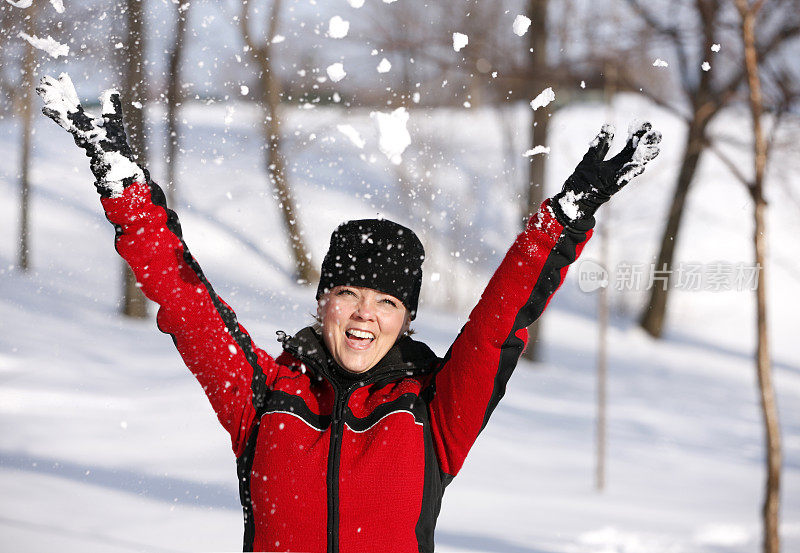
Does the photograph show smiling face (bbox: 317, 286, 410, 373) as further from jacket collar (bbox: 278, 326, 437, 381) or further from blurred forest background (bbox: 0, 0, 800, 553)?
blurred forest background (bbox: 0, 0, 800, 553)

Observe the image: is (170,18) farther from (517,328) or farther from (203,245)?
(517,328)

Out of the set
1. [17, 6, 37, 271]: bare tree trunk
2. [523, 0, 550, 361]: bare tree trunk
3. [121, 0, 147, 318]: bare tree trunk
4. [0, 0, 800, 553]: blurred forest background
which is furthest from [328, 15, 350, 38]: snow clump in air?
[17, 6, 37, 271]: bare tree trunk

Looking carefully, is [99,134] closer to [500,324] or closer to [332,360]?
[332,360]

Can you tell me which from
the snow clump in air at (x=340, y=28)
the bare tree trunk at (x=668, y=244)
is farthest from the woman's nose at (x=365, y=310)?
the bare tree trunk at (x=668, y=244)

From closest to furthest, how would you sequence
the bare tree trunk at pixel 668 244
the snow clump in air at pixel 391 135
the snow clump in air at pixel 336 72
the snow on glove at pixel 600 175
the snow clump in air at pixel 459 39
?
the snow on glove at pixel 600 175 < the snow clump in air at pixel 336 72 < the snow clump in air at pixel 391 135 < the snow clump in air at pixel 459 39 < the bare tree trunk at pixel 668 244

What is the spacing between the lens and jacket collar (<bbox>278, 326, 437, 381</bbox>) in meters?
1.44

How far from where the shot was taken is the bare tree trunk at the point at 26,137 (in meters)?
5.64

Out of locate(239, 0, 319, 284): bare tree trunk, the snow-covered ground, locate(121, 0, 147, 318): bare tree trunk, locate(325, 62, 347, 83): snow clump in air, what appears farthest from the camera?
locate(239, 0, 319, 284): bare tree trunk

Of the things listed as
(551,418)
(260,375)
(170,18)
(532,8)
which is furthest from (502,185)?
(260,375)

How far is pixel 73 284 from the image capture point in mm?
8758

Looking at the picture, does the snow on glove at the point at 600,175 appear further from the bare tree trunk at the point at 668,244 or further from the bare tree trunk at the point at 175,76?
the bare tree trunk at the point at 668,244

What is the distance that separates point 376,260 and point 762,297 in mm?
2902

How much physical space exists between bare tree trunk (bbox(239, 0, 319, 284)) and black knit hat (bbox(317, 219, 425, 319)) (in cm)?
577

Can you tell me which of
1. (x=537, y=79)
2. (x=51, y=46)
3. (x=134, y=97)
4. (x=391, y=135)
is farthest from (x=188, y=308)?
(x=134, y=97)
